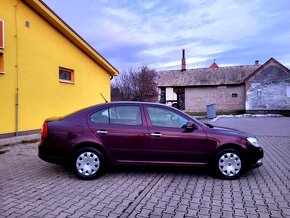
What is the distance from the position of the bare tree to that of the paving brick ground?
21604mm

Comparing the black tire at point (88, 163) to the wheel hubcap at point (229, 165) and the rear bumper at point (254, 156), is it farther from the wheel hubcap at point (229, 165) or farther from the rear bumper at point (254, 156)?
the rear bumper at point (254, 156)

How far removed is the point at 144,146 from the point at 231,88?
35.3 metres

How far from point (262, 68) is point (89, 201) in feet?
114

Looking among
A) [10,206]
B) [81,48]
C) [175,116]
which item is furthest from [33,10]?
[10,206]

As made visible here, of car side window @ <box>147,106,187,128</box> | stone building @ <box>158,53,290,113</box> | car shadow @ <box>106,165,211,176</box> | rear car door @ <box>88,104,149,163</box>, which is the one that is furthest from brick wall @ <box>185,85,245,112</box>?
rear car door @ <box>88,104,149,163</box>

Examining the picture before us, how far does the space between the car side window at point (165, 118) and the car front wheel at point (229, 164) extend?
989 mm

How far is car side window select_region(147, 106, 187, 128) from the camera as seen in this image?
607cm

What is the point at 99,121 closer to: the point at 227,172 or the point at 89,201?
the point at 89,201

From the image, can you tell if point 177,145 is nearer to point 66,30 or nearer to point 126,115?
point 126,115

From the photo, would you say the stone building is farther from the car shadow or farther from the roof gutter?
the car shadow

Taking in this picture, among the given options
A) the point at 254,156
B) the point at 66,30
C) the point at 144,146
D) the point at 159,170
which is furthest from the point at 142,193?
the point at 66,30

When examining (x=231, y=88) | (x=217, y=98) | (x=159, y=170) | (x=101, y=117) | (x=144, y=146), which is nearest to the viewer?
(x=144, y=146)

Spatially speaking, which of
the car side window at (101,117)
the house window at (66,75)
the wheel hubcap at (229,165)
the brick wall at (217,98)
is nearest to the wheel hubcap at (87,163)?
the car side window at (101,117)

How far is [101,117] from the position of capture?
20.1 ft
